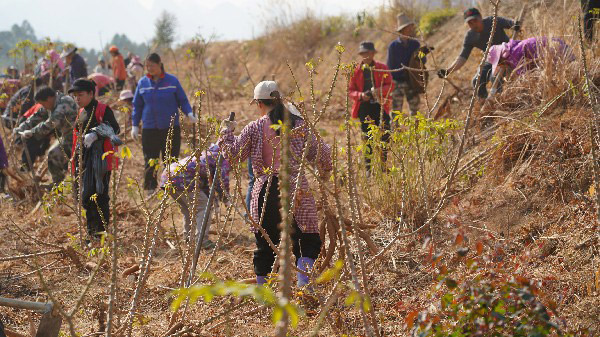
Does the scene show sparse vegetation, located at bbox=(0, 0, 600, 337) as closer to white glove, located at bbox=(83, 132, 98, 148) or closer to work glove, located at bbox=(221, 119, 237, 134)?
work glove, located at bbox=(221, 119, 237, 134)

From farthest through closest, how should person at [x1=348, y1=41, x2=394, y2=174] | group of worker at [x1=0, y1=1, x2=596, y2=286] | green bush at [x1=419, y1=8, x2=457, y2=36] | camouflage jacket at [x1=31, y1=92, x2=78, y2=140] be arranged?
green bush at [x1=419, y1=8, x2=457, y2=36]
person at [x1=348, y1=41, x2=394, y2=174]
camouflage jacket at [x1=31, y1=92, x2=78, y2=140]
group of worker at [x1=0, y1=1, x2=596, y2=286]

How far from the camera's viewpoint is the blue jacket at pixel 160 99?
678 centimetres

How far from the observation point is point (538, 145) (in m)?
4.94

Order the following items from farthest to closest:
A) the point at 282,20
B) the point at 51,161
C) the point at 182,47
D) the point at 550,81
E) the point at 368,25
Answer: the point at 182,47 < the point at 282,20 < the point at 368,25 < the point at 51,161 < the point at 550,81

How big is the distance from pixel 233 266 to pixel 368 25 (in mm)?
11975

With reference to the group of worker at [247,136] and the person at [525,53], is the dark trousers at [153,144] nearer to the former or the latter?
the group of worker at [247,136]

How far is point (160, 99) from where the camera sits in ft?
22.3

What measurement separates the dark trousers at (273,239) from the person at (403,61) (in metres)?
3.41

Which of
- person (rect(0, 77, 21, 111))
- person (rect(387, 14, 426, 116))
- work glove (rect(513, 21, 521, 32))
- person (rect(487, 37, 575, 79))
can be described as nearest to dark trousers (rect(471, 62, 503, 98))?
person (rect(487, 37, 575, 79))

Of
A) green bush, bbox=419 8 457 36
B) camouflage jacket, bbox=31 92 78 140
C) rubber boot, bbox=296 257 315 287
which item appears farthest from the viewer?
green bush, bbox=419 8 457 36

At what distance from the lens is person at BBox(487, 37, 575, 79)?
5.49 m

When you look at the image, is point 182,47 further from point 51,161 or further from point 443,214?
point 443,214

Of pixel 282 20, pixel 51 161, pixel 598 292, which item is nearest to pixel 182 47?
pixel 282 20

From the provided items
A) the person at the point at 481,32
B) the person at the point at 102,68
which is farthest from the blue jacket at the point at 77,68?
the person at the point at 102,68
